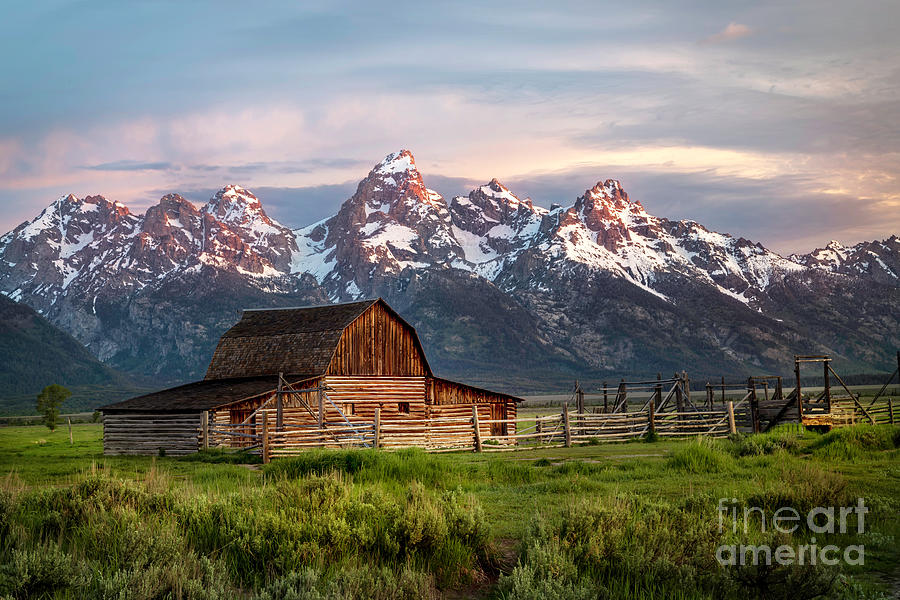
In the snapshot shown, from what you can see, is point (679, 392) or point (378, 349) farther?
point (378, 349)

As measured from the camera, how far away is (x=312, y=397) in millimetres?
38625

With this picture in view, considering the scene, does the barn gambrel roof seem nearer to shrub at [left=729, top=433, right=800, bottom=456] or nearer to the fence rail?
the fence rail

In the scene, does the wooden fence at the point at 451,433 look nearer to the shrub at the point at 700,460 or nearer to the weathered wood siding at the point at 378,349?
the weathered wood siding at the point at 378,349

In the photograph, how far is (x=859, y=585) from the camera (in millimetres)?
10430

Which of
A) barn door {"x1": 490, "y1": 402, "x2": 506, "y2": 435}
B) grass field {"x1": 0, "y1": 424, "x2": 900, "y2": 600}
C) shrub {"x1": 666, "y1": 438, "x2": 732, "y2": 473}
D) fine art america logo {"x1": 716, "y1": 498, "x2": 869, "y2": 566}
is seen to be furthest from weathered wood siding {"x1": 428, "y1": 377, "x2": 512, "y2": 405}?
fine art america logo {"x1": 716, "y1": 498, "x2": 869, "y2": 566}

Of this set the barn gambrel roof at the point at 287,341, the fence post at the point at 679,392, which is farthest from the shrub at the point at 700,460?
the barn gambrel roof at the point at 287,341

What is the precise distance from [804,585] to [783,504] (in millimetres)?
4716

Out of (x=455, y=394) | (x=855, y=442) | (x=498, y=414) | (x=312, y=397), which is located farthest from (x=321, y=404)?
(x=855, y=442)

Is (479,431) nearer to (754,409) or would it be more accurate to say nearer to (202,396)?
(754,409)

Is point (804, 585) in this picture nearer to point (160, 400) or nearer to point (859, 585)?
point (859, 585)

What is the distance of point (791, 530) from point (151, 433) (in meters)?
30.5

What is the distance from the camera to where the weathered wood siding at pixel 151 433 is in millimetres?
35656

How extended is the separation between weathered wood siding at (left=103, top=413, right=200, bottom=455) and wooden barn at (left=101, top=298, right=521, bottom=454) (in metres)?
0.04

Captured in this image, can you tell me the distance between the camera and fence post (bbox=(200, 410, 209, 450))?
3466 centimetres
